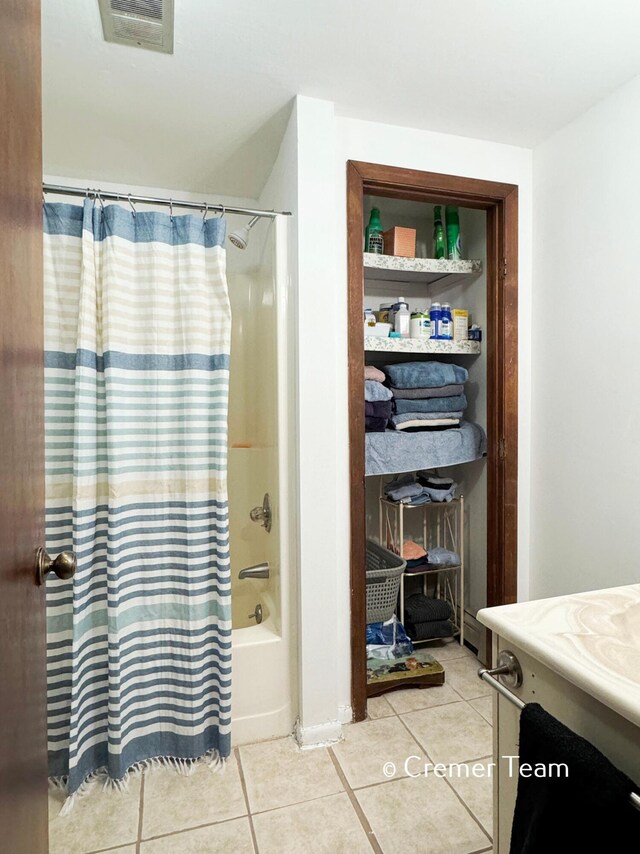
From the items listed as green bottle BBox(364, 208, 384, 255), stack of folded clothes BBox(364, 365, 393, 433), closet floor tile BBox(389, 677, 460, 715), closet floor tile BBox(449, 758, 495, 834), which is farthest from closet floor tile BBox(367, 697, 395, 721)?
Result: green bottle BBox(364, 208, 384, 255)

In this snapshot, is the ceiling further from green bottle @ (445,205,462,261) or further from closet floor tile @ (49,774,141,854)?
closet floor tile @ (49,774,141,854)

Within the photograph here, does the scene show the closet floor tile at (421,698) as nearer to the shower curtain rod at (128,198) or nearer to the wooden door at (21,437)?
the wooden door at (21,437)

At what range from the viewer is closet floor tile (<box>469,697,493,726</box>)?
187 cm

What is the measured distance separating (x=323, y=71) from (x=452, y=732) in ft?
7.77

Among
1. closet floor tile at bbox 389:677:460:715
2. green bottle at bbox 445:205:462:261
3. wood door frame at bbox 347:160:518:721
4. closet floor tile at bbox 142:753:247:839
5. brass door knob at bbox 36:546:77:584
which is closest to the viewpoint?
brass door knob at bbox 36:546:77:584

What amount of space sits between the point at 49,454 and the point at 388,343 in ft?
4.55

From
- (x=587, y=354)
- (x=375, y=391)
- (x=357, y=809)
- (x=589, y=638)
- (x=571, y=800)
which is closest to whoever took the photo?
(x=571, y=800)

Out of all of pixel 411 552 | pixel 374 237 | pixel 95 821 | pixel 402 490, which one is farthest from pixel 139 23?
pixel 95 821

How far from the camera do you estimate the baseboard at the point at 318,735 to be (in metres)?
1.71

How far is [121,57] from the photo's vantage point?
150 cm

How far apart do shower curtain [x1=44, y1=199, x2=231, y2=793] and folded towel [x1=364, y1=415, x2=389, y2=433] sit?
71cm

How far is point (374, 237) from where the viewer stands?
2209 millimetres

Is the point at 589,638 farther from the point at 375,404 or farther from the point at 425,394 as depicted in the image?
the point at 425,394

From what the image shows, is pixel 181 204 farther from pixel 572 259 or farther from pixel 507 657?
pixel 507 657
